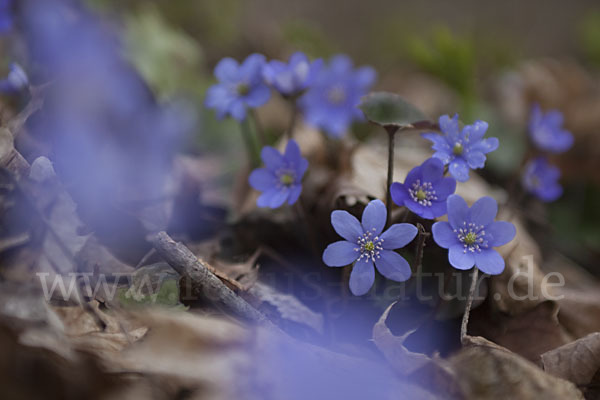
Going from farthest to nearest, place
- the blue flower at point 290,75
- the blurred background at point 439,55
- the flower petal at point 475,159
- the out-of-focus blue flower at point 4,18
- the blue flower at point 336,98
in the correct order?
the blurred background at point 439,55 → the blue flower at point 336,98 → the out-of-focus blue flower at point 4,18 → the blue flower at point 290,75 → the flower petal at point 475,159

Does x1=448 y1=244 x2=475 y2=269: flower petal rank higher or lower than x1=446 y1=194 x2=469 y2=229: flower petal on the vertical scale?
lower

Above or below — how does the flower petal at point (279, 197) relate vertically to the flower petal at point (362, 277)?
above

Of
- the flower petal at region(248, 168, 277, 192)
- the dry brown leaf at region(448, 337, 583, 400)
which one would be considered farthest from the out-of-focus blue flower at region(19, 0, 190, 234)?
the dry brown leaf at region(448, 337, 583, 400)

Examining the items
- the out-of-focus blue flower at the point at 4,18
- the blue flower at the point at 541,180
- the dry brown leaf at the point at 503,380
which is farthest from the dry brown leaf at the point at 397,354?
the out-of-focus blue flower at the point at 4,18

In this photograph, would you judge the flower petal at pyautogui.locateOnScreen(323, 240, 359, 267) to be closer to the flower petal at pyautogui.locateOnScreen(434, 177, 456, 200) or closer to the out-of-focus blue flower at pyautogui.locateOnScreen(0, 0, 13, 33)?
the flower petal at pyautogui.locateOnScreen(434, 177, 456, 200)

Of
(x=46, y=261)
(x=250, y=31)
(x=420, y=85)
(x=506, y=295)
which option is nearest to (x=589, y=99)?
(x=420, y=85)

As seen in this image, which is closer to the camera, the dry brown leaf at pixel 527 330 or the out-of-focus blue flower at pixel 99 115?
the dry brown leaf at pixel 527 330

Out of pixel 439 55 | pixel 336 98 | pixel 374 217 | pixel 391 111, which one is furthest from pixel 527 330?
pixel 439 55

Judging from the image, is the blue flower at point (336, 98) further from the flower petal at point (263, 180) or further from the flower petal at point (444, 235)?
the flower petal at point (444, 235)
